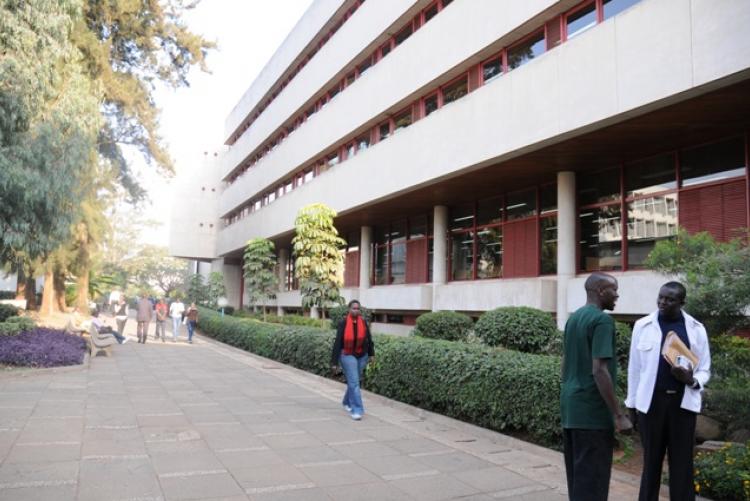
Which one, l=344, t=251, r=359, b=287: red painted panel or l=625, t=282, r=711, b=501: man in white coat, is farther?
l=344, t=251, r=359, b=287: red painted panel

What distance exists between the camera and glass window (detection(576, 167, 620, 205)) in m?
14.0

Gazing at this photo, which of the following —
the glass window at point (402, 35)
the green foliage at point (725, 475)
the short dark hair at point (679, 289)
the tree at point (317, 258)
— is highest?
the glass window at point (402, 35)

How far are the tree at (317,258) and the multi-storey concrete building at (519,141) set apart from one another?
2.82 m

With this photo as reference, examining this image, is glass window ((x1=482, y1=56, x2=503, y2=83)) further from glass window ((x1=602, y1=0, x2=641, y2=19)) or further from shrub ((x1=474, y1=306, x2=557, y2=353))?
shrub ((x1=474, y1=306, x2=557, y2=353))

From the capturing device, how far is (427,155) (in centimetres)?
1677

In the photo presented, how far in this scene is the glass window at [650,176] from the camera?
41.7ft

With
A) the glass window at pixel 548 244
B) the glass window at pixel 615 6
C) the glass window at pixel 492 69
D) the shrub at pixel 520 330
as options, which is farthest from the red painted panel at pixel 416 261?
the glass window at pixel 615 6

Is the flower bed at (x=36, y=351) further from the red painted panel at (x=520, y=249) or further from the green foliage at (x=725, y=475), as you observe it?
the green foliage at (x=725, y=475)

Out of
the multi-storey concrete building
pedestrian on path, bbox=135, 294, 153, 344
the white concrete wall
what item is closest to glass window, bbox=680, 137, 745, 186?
the multi-storey concrete building

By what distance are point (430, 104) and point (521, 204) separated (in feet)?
13.6

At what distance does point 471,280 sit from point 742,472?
44.0 feet

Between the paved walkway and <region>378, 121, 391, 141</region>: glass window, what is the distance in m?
11.4

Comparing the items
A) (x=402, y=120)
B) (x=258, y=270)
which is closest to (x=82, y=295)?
(x=258, y=270)

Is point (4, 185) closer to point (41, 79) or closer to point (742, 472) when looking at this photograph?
point (41, 79)
